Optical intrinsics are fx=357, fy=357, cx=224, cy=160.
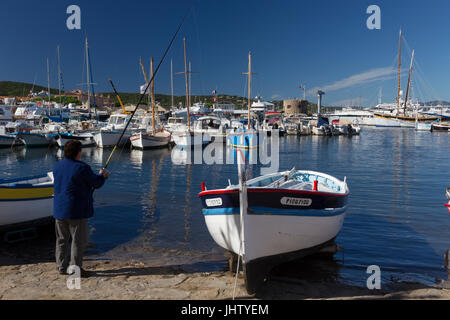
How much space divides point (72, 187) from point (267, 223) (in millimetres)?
3378

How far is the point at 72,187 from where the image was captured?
5.85m

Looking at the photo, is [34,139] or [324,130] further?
[324,130]

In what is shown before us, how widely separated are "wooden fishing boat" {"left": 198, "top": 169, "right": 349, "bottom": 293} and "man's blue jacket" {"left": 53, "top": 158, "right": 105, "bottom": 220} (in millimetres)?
2158

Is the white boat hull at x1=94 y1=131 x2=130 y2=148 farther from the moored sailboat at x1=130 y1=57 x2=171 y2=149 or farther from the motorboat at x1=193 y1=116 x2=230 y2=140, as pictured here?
the motorboat at x1=193 y1=116 x2=230 y2=140

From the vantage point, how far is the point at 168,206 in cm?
1391

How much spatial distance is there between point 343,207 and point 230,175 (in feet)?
46.4

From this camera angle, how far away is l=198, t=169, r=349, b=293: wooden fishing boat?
6.25m

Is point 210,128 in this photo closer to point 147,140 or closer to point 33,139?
point 147,140

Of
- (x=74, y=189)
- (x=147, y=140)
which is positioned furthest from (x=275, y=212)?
(x=147, y=140)

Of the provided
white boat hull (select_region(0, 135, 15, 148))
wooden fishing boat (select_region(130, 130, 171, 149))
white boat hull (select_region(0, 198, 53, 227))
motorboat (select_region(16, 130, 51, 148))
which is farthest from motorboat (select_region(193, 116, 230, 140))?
white boat hull (select_region(0, 198, 53, 227))

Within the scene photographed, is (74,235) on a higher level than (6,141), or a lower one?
lower
